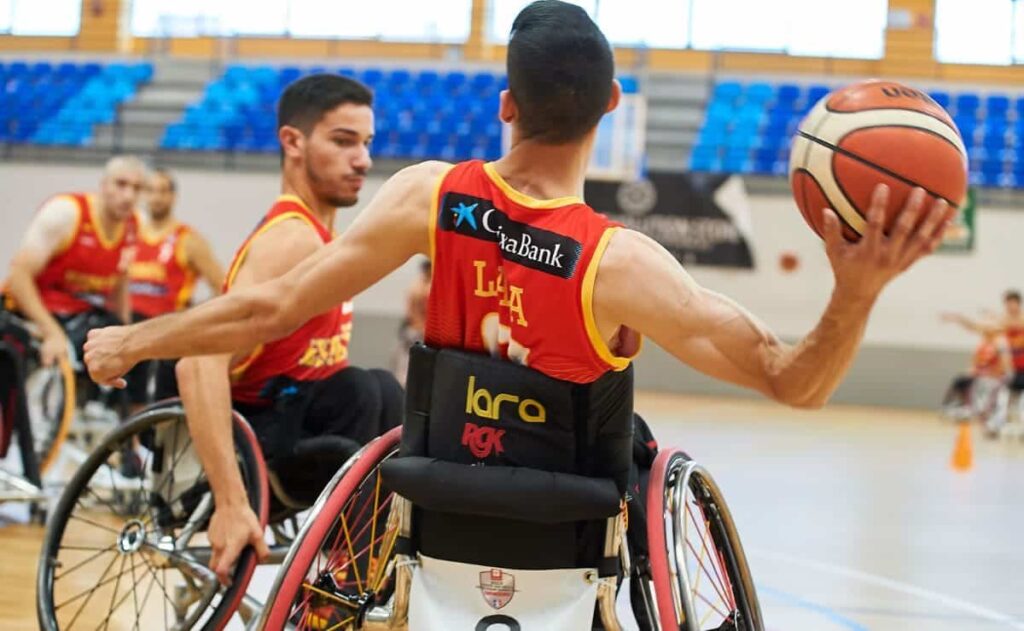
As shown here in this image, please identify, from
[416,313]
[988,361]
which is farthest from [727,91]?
[416,313]

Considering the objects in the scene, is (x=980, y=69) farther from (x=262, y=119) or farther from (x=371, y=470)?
(x=371, y=470)

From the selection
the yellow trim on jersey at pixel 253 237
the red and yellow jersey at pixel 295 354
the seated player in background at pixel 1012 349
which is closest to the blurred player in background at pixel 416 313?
the seated player in background at pixel 1012 349

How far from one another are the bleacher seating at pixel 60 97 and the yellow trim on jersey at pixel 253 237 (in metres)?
13.6

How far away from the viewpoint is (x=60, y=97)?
17.3m

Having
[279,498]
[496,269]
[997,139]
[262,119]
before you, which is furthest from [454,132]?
[496,269]

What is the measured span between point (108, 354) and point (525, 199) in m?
0.84

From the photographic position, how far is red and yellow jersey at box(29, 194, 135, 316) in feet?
21.7

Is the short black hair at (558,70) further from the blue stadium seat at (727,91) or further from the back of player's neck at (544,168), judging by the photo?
the blue stadium seat at (727,91)

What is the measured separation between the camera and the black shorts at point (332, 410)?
3498mm

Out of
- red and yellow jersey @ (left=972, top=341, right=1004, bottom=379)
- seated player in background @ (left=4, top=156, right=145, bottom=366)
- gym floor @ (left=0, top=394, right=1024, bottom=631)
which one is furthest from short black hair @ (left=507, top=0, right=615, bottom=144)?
red and yellow jersey @ (left=972, top=341, right=1004, bottom=379)

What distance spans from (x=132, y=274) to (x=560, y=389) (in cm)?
637

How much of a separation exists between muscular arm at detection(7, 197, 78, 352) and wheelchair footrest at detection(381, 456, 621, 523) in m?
3.92

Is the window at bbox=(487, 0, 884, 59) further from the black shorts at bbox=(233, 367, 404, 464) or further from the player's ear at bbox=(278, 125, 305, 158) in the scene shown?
the black shorts at bbox=(233, 367, 404, 464)

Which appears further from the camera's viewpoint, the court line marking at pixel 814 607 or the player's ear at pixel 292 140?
the court line marking at pixel 814 607
